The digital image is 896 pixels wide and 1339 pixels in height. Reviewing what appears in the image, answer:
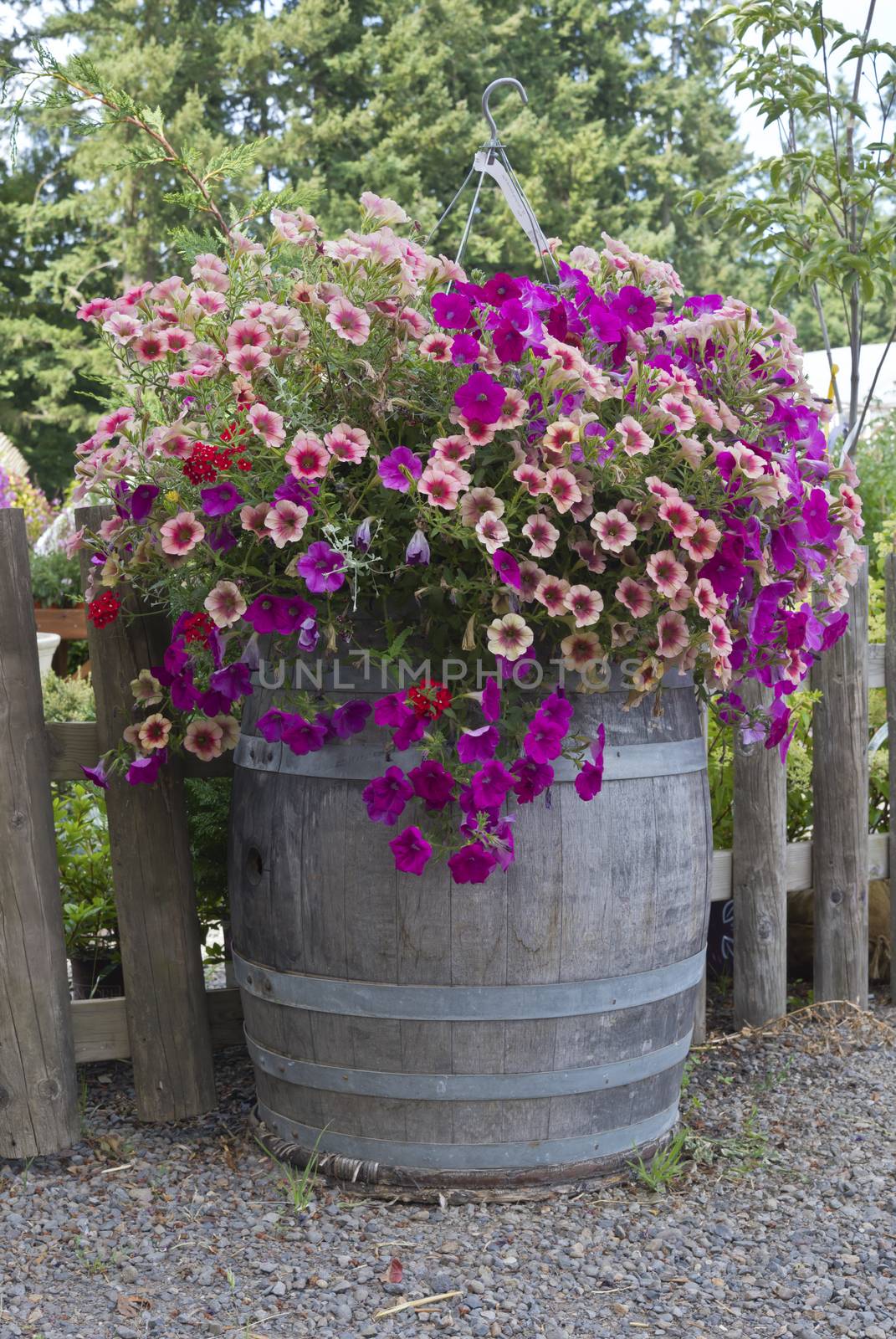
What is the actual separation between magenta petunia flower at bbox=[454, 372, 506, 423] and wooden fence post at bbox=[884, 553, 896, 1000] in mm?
1743

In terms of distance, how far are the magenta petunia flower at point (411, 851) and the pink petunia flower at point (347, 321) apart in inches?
29.5

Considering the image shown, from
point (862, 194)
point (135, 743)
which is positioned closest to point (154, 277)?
point (862, 194)

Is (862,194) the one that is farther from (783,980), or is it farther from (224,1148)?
(224,1148)

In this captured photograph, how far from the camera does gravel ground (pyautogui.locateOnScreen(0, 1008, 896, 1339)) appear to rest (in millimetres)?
1734

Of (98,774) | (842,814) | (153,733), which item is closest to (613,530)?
(153,733)

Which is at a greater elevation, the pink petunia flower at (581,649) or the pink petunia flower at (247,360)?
the pink petunia flower at (247,360)

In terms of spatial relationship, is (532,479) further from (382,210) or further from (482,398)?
(382,210)

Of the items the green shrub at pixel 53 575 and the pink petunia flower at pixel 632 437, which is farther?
the green shrub at pixel 53 575

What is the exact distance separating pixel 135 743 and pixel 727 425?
115 cm

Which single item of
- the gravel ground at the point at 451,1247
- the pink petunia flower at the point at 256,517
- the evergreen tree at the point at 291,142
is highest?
the evergreen tree at the point at 291,142

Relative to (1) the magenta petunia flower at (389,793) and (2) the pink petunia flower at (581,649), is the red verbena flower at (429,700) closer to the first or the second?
(1) the magenta petunia flower at (389,793)

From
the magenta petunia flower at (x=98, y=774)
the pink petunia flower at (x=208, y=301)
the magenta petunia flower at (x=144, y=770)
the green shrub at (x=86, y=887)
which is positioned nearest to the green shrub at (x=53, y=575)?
the green shrub at (x=86, y=887)

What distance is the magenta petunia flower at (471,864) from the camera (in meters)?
1.79

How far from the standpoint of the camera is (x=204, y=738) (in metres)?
2.08
